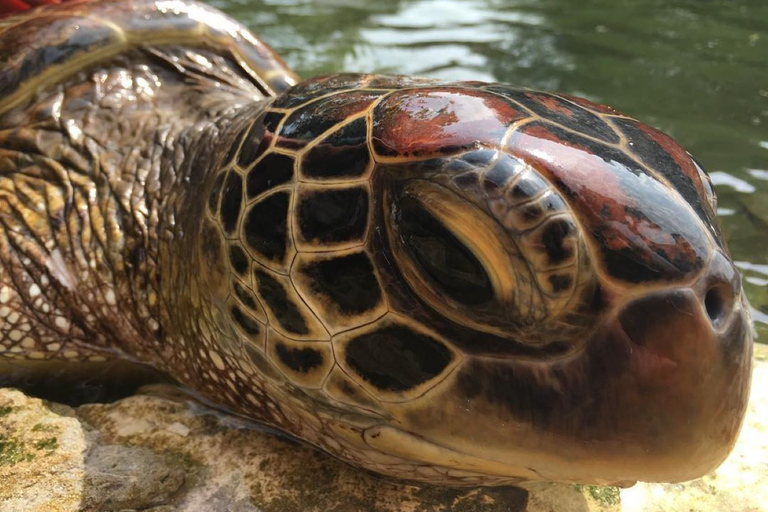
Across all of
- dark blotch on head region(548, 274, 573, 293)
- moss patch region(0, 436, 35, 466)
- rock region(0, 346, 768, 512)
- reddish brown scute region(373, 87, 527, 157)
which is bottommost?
rock region(0, 346, 768, 512)

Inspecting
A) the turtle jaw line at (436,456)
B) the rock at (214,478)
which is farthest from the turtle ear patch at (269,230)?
the rock at (214,478)

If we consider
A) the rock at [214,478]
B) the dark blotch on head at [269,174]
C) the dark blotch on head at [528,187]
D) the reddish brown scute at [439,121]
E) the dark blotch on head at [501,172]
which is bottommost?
the rock at [214,478]

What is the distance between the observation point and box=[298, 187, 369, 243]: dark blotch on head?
1.25 meters

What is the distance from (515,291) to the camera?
1108 mm

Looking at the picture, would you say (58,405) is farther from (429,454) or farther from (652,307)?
(652,307)

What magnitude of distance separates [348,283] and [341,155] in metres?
0.25

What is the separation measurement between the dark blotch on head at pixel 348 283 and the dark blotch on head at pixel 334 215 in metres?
0.05

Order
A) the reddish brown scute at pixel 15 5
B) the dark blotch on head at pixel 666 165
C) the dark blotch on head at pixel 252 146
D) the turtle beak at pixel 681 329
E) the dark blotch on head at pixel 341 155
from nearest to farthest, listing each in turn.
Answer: the turtle beak at pixel 681 329 → the dark blotch on head at pixel 666 165 → the dark blotch on head at pixel 341 155 → the dark blotch on head at pixel 252 146 → the reddish brown scute at pixel 15 5

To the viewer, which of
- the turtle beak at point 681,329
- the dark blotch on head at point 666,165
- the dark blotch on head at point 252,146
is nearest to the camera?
the turtle beak at point 681,329

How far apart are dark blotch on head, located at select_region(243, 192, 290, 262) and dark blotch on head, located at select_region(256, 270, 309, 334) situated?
5 centimetres

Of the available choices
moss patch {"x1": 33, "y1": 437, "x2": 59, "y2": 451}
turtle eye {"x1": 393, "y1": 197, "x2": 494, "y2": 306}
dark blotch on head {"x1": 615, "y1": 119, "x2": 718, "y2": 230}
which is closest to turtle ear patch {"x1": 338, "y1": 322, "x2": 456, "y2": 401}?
turtle eye {"x1": 393, "y1": 197, "x2": 494, "y2": 306}

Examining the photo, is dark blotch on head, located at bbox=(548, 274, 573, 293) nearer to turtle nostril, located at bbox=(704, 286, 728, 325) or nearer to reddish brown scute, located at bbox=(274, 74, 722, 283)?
reddish brown scute, located at bbox=(274, 74, 722, 283)

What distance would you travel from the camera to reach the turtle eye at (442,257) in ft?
3.71

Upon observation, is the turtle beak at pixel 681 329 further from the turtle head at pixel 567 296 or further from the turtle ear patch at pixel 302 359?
the turtle ear patch at pixel 302 359
